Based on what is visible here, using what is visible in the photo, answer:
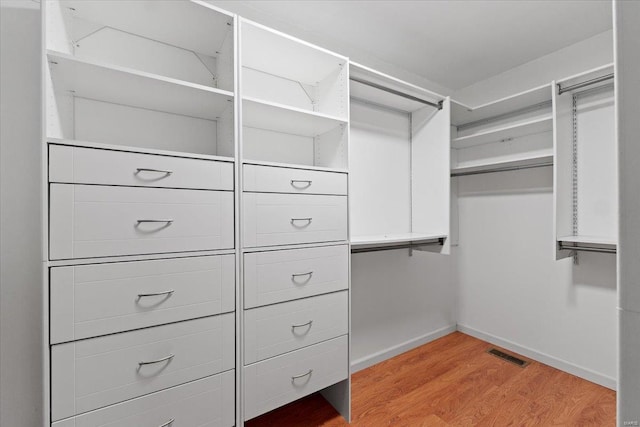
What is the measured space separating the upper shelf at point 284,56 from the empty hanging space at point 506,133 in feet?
4.09

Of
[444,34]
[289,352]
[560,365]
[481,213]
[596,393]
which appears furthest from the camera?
[481,213]

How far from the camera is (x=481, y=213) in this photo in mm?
2721

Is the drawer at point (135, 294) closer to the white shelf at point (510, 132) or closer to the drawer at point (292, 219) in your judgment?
the drawer at point (292, 219)

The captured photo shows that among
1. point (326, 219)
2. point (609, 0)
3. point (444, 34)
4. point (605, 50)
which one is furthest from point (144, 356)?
point (605, 50)

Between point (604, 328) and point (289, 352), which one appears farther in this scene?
A: point (604, 328)

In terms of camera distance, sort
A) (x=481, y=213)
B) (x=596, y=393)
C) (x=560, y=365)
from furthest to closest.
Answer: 1. (x=481, y=213)
2. (x=560, y=365)
3. (x=596, y=393)

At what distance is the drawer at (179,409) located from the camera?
1.07m

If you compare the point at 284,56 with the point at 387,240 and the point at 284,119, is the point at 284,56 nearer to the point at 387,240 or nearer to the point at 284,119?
the point at 284,119

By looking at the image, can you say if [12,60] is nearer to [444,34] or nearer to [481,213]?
[444,34]

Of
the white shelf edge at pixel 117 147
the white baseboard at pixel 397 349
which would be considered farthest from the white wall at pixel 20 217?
the white baseboard at pixel 397 349

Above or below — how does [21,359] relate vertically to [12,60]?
below

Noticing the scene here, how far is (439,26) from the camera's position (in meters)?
1.95

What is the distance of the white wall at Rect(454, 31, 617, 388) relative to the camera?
2033 millimetres

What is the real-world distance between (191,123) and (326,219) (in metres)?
0.92
